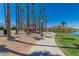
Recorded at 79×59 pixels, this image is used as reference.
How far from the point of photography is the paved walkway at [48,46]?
6.62m

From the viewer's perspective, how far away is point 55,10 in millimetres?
6715

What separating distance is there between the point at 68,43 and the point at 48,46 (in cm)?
39

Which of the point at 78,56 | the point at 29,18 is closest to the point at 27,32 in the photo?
the point at 29,18

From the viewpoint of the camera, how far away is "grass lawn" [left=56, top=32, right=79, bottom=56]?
6625 millimetres

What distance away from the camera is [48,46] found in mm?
6715

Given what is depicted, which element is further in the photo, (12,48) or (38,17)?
(38,17)

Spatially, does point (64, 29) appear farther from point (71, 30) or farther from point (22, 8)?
point (22, 8)

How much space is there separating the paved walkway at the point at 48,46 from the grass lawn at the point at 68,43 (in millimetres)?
97

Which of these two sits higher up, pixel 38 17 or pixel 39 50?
pixel 38 17

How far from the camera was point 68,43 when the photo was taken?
6.72 metres

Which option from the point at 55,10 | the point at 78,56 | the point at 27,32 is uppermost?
the point at 55,10

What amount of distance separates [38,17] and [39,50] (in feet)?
2.56

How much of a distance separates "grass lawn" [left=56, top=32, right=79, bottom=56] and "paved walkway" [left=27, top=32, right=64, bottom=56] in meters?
0.10

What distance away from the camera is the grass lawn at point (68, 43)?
6625 mm
